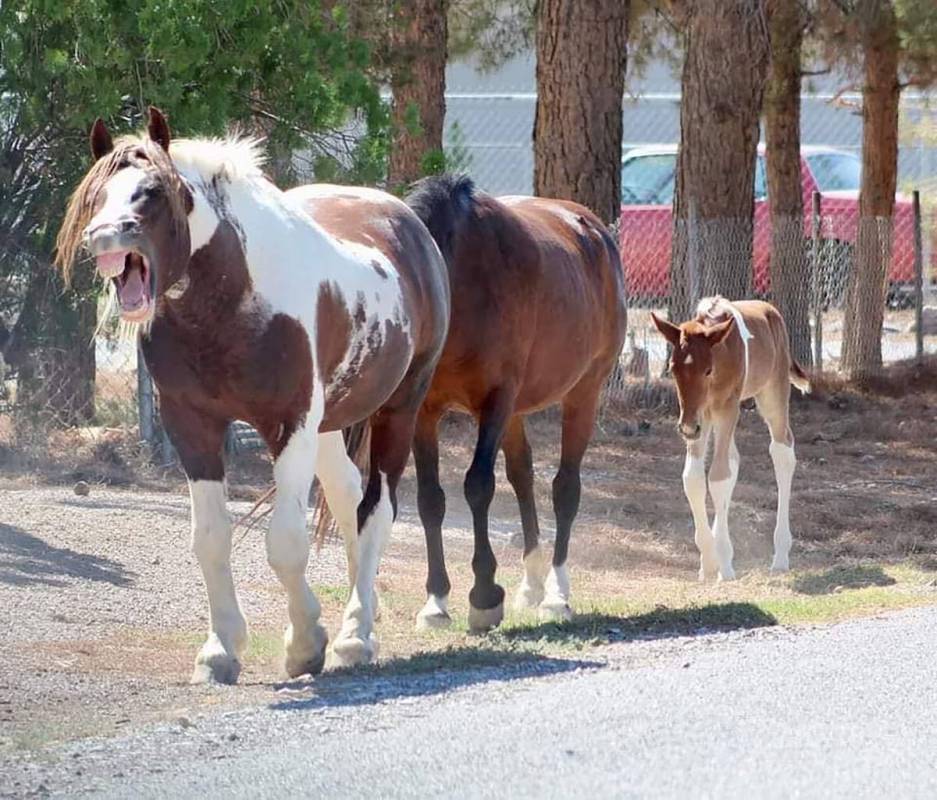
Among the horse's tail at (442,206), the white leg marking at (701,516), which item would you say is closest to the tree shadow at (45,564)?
the horse's tail at (442,206)

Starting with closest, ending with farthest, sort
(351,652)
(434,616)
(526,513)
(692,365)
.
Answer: (351,652) < (434,616) < (526,513) < (692,365)

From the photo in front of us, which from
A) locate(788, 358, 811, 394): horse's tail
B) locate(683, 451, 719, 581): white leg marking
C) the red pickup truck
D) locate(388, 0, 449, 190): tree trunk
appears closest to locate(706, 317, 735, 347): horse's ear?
locate(683, 451, 719, 581): white leg marking

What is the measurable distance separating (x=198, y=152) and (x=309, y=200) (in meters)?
1.21

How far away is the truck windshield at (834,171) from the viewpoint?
2794 centimetres

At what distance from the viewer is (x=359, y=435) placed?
8.85 meters

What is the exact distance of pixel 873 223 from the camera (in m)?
20.3

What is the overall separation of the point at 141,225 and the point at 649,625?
10.4ft

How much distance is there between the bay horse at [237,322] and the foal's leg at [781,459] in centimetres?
453

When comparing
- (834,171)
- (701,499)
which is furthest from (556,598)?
(834,171)

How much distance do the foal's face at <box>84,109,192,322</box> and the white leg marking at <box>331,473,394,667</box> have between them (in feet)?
5.57

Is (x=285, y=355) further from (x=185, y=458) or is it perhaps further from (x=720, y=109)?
(x=720, y=109)

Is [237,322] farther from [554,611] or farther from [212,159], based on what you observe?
[554,611]

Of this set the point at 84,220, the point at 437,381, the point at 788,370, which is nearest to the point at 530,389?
the point at 437,381

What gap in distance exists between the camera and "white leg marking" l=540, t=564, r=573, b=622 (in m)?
9.07
